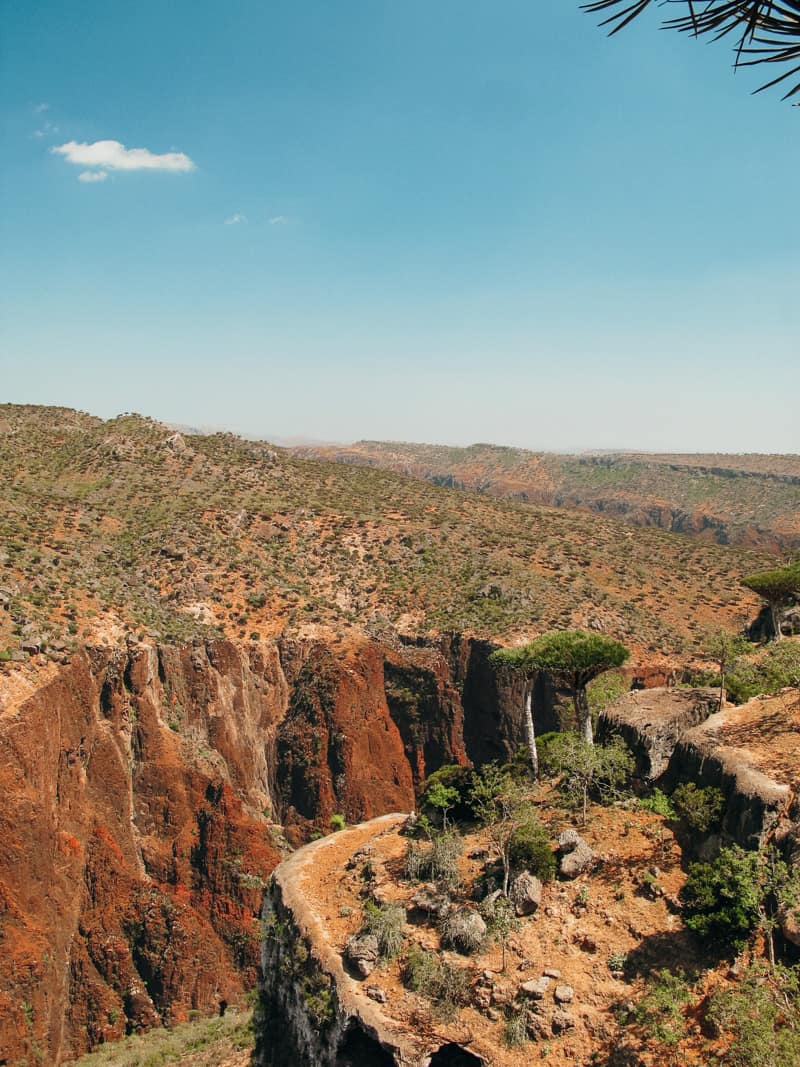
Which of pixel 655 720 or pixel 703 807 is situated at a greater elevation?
pixel 655 720

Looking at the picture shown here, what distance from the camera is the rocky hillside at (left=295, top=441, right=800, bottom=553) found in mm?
110375

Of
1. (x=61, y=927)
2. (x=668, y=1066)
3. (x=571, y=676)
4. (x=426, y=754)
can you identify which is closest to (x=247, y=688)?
(x=426, y=754)

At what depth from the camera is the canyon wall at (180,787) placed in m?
26.2

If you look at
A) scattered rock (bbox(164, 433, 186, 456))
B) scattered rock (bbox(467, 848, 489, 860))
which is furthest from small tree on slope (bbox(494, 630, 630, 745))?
scattered rock (bbox(164, 433, 186, 456))

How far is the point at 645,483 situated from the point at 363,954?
131273 mm

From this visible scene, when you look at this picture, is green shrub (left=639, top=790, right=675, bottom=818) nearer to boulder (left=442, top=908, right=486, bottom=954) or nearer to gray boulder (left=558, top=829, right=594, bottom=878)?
gray boulder (left=558, top=829, right=594, bottom=878)

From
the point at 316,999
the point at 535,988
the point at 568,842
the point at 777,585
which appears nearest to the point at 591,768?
the point at 568,842

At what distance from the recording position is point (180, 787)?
1287 inches

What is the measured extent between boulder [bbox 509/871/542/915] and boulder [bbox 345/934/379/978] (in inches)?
161

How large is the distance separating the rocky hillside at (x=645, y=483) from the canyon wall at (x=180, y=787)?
75424 millimetres

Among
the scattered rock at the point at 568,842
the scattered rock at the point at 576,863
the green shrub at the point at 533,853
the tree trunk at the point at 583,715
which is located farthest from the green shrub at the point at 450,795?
the scattered rock at the point at 576,863

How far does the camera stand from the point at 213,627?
3919 centimetres

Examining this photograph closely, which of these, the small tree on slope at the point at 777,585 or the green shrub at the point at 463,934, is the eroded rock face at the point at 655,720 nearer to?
the green shrub at the point at 463,934

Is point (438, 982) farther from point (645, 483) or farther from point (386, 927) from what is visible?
point (645, 483)
